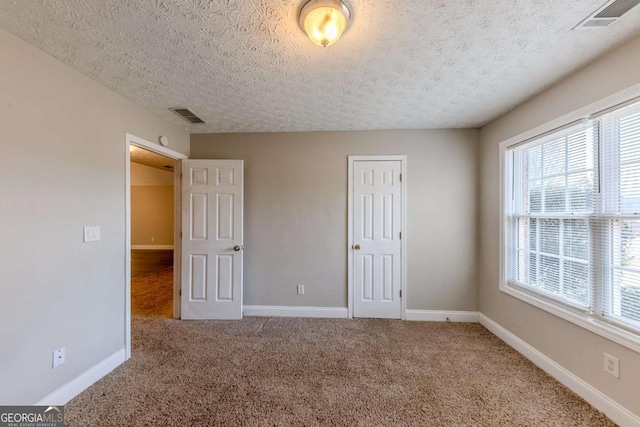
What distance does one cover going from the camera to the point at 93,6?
4.02ft

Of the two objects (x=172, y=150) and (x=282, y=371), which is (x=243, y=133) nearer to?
(x=172, y=150)

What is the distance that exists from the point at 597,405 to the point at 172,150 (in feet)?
14.4

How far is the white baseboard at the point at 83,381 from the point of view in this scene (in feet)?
5.34

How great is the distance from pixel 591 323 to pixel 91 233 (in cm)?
379

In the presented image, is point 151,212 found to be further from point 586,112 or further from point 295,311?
point 586,112

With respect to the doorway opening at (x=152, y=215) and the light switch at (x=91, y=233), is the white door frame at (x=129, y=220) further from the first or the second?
the doorway opening at (x=152, y=215)

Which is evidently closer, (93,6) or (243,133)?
(93,6)

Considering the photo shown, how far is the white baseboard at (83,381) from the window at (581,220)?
12.3 ft

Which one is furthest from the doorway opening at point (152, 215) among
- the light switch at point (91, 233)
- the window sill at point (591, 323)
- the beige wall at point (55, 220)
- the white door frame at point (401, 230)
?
the window sill at point (591, 323)

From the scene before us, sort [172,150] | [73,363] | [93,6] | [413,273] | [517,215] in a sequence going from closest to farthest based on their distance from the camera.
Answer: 1. [93,6]
2. [73,363]
3. [517,215]
4. [172,150]
5. [413,273]

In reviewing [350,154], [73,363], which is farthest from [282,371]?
[350,154]

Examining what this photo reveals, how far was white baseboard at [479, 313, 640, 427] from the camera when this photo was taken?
150 cm

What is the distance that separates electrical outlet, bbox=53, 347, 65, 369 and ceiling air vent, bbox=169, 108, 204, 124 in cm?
221

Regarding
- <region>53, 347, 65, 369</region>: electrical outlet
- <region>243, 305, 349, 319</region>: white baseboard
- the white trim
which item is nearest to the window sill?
the white trim
